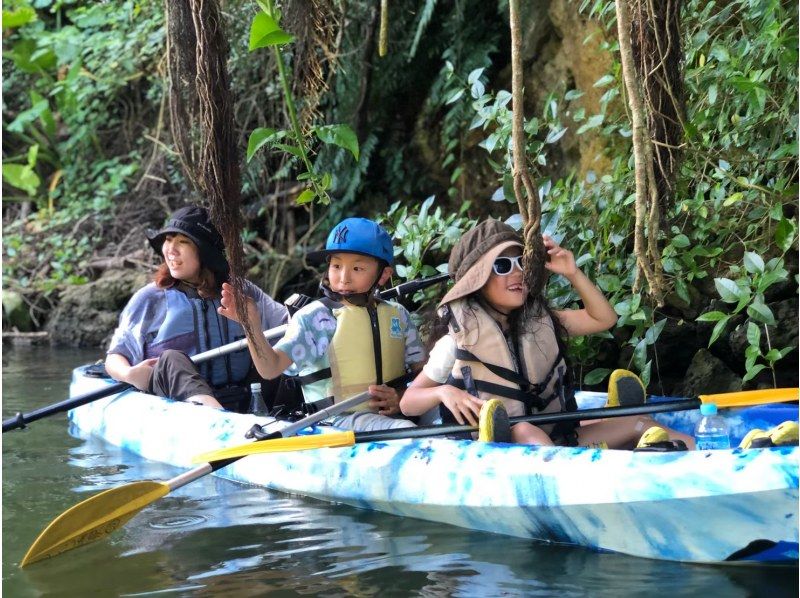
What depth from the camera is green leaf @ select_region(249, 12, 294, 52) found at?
137 inches

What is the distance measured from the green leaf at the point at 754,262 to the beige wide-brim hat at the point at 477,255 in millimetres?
974

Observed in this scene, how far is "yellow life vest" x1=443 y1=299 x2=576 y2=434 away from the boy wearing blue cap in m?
0.54

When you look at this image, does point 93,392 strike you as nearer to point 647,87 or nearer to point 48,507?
point 48,507

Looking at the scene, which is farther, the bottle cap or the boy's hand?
the boy's hand

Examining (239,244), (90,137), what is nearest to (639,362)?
(239,244)

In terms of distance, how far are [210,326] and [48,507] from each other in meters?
1.41

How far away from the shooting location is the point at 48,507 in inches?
173

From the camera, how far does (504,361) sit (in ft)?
13.0

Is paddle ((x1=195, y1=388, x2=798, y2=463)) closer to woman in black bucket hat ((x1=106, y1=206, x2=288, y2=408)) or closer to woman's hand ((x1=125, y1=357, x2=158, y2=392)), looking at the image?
woman in black bucket hat ((x1=106, y1=206, x2=288, y2=408))

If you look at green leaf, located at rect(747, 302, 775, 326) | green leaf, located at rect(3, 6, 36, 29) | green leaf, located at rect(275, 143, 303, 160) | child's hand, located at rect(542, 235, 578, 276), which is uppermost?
green leaf, located at rect(3, 6, 36, 29)

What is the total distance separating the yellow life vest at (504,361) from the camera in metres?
3.95

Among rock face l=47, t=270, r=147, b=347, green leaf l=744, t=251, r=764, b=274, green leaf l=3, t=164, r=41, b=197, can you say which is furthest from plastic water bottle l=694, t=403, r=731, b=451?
green leaf l=3, t=164, r=41, b=197

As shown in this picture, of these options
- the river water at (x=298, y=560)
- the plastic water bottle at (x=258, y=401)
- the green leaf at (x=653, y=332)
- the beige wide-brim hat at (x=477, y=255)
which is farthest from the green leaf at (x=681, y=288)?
the plastic water bottle at (x=258, y=401)

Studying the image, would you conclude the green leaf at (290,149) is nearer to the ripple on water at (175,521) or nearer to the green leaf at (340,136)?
the green leaf at (340,136)
